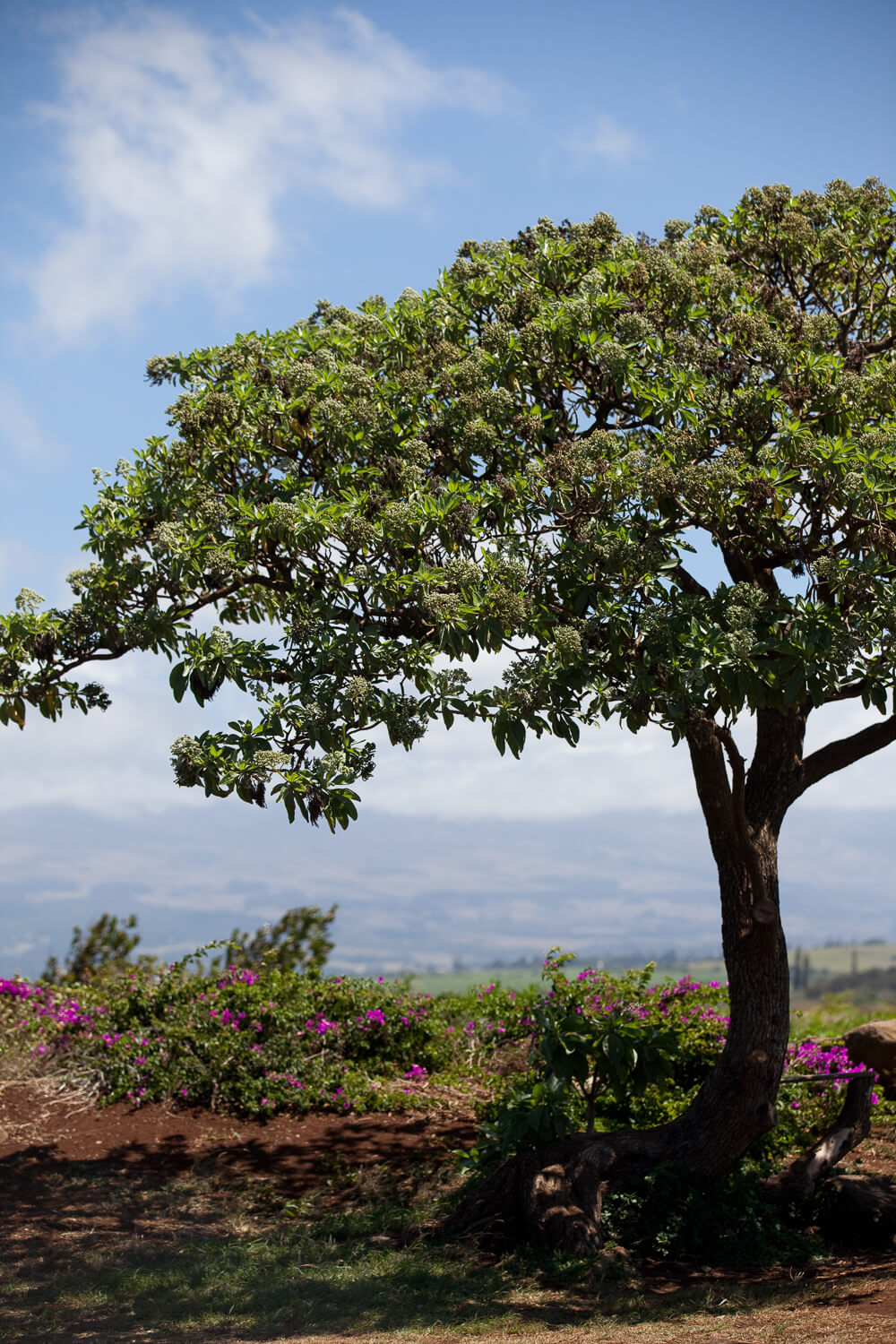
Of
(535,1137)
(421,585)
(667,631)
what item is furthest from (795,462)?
(535,1137)

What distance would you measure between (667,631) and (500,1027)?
28.2 ft

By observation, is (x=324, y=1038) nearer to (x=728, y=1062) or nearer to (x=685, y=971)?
(x=728, y=1062)

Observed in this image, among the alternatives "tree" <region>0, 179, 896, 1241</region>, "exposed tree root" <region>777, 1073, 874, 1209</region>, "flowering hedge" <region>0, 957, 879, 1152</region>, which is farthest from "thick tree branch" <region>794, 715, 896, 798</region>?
"flowering hedge" <region>0, 957, 879, 1152</region>

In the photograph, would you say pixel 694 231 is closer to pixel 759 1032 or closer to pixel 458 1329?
pixel 759 1032

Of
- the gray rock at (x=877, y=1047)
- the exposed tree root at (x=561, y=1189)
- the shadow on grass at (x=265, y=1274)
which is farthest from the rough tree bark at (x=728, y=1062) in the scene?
the gray rock at (x=877, y=1047)

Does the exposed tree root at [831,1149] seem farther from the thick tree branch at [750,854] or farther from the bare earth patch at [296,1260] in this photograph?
the thick tree branch at [750,854]

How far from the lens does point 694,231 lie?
10789mm

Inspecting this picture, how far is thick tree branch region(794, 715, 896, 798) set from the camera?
1009 centimetres

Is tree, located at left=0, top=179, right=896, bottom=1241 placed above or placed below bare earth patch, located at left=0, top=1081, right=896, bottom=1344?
above

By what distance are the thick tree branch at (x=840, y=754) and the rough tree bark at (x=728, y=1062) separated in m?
0.09

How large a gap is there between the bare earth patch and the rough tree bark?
599mm

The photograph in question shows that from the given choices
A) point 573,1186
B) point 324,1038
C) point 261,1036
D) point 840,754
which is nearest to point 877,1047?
point 840,754

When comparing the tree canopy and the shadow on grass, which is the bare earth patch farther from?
the tree canopy

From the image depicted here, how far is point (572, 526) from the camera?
8.07 m
